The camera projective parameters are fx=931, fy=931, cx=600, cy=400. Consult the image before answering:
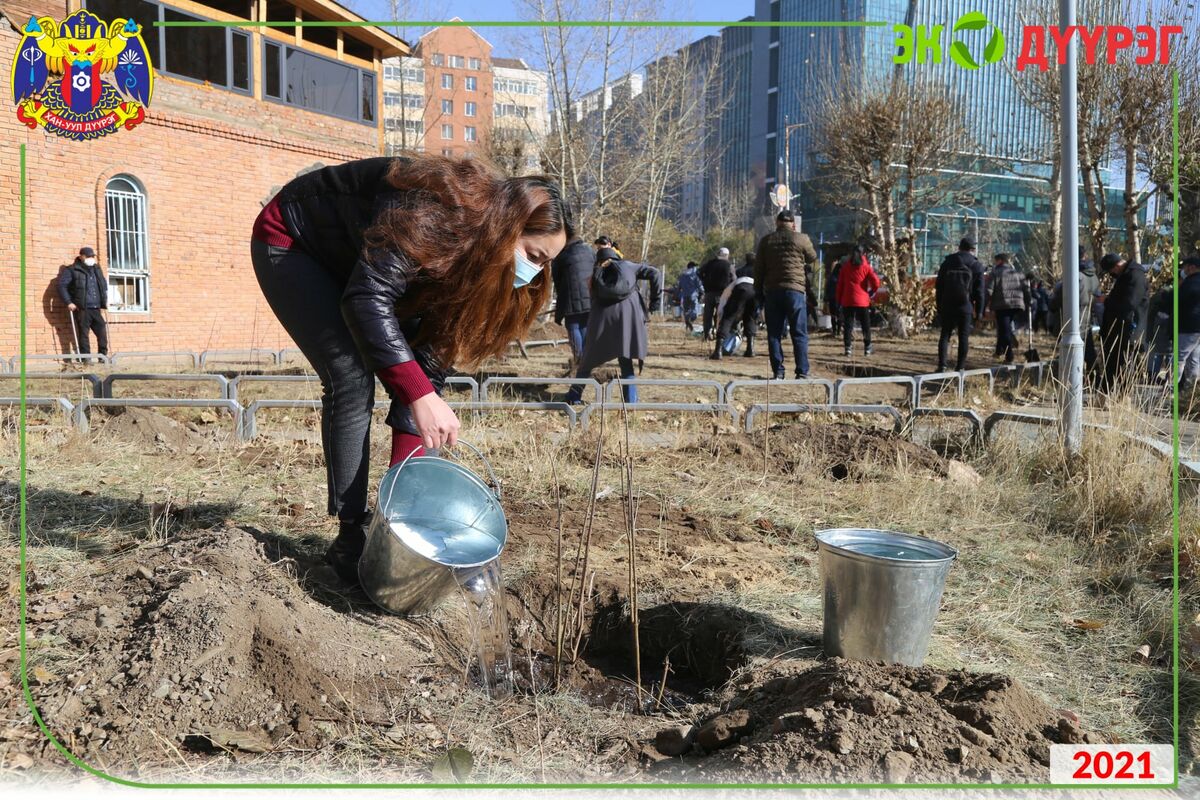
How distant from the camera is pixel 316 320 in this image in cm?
304

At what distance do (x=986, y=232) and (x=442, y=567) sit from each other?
195ft

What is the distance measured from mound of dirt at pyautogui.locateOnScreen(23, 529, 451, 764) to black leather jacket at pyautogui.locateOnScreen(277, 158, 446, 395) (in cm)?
80

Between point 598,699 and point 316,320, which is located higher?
point 316,320

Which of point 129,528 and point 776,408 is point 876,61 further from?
point 129,528

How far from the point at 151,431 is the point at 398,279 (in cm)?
462

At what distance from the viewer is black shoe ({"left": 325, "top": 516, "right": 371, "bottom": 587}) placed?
3.31m

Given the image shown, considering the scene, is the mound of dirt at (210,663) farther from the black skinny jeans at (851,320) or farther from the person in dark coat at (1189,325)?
the black skinny jeans at (851,320)

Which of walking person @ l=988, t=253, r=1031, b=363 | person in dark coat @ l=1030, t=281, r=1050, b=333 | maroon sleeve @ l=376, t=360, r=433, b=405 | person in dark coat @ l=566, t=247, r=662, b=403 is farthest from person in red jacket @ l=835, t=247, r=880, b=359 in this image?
maroon sleeve @ l=376, t=360, r=433, b=405

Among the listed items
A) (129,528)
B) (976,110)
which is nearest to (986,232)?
(976,110)

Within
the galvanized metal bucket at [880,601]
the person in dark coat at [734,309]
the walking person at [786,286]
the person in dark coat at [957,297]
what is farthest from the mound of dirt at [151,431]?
the person in dark coat at [957,297]

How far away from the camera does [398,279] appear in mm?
2695

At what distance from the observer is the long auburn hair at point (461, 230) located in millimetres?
2711

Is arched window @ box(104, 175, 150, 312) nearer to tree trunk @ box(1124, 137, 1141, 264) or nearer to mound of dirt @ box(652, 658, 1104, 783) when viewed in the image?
mound of dirt @ box(652, 658, 1104, 783)

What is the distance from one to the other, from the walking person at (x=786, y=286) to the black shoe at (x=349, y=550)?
7.13 m
